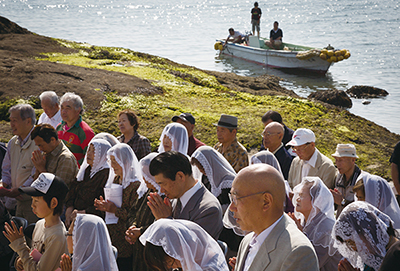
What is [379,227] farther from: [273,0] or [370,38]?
[273,0]

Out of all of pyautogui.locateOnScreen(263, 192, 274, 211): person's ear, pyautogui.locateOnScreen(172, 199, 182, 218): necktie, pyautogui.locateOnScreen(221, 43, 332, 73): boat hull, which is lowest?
pyautogui.locateOnScreen(221, 43, 332, 73): boat hull

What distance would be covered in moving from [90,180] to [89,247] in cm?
183

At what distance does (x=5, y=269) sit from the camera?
4.08m

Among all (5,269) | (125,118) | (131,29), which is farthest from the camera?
(131,29)

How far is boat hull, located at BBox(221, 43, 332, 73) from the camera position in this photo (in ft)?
66.8

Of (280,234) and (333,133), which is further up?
(280,234)

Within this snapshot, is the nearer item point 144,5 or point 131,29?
point 131,29

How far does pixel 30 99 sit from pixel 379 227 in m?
7.95

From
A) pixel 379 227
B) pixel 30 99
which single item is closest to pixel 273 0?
pixel 30 99

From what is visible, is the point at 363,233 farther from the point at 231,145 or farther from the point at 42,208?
the point at 231,145

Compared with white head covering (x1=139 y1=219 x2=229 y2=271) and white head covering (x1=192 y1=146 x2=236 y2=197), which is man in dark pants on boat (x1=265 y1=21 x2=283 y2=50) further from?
white head covering (x1=139 y1=219 x2=229 y2=271)

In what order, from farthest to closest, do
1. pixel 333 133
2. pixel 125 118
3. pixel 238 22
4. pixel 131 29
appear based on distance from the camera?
pixel 238 22
pixel 131 29
pixel 333 133
pixel 125 118

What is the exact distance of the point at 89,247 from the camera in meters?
2.91

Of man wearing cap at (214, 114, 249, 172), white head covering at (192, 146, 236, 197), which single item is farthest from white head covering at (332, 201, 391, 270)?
man wearing cap at (214, 114, 249, 172)
